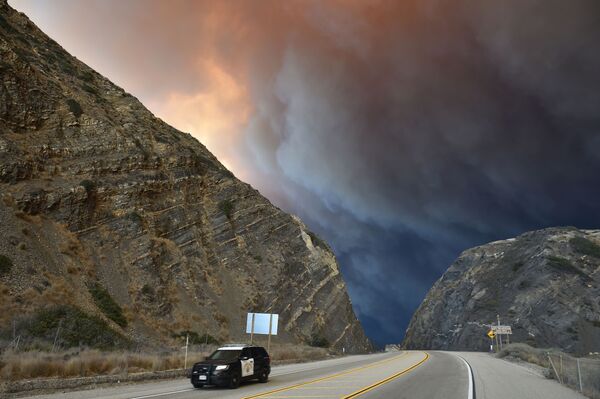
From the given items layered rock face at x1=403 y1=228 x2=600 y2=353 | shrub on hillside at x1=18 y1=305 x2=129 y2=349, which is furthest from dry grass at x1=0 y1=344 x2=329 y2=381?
layered rock face at x1=403 y1=228 x2=600 y2=353

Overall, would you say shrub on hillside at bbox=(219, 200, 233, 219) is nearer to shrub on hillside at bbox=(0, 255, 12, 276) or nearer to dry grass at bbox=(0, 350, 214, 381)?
shrub on hillside at bbox=(0, 255, 12, 276)

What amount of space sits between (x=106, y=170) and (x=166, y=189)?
22.7 feet

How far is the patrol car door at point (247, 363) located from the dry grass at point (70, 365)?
5.29 m

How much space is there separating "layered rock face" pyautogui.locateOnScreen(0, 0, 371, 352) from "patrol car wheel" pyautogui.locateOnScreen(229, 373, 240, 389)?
65.6 ft

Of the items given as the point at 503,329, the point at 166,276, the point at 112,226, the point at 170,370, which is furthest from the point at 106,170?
the point at 503,329

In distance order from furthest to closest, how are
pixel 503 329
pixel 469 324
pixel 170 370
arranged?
pixel 469 324 → pixel 503 329 → pixel 170 370

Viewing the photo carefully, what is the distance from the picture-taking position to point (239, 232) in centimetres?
5709

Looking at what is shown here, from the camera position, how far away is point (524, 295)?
338ft

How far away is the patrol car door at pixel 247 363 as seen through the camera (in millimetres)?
17156

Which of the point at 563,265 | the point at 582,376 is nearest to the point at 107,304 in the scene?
the point at 582,376

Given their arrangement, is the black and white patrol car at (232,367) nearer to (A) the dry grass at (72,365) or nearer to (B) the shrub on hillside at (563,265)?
(A) the dry grass at (72,365)

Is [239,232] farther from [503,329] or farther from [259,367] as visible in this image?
[259,367]

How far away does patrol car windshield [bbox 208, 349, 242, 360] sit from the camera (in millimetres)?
17289

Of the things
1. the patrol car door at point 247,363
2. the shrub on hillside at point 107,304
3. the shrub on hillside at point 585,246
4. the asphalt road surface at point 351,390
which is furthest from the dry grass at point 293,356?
the shrub on hillside at point 585,246
